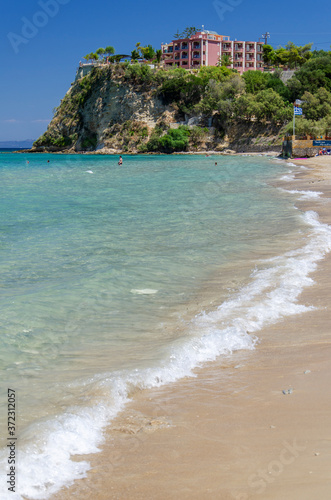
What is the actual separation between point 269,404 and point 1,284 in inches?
221

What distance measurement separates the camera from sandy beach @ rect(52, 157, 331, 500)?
2.77 m

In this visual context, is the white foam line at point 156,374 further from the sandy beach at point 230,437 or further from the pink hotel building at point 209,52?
the pink hotel building at point 209,52

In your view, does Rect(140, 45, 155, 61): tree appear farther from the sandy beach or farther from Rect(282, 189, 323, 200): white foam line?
the sandy beach

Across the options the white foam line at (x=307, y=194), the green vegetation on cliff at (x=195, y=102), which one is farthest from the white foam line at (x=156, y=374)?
the green vegetation on cliff at (x=195, y=102)

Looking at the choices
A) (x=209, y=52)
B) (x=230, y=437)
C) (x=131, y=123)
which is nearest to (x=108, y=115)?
(x=131, y=123)

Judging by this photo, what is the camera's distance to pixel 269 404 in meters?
3.74

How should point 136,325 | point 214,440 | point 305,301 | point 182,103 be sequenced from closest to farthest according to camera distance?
point 214,440 < point 136,325 < point 305,301 < point 182,103

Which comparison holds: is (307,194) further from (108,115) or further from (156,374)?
(108,115)

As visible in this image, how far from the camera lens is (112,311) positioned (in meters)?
6.59

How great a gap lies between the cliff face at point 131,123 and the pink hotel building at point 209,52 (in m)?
17.9

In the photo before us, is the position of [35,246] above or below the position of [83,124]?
below

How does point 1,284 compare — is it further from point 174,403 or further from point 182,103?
point 182,103

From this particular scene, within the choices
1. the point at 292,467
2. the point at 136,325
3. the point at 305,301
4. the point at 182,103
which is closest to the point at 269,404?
the point at 292,467

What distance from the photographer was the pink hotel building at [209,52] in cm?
11556
